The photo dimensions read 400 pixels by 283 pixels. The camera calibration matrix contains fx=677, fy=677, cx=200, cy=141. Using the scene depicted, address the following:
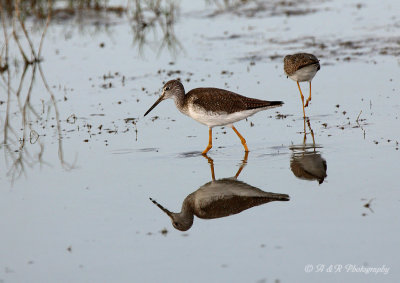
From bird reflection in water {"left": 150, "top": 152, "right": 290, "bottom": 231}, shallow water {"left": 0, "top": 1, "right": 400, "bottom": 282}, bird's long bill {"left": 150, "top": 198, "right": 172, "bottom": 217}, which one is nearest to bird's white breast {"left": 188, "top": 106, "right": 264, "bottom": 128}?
shallow water {"left": 0, "top": 1, "right": 400, "bottom": 282}

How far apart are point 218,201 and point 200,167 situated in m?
1.73

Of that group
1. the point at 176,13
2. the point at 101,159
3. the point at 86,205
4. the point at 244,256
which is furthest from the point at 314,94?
the point at 176,13

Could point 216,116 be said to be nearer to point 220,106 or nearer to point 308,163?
point 220,106

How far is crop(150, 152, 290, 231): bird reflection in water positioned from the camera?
27.6 ft

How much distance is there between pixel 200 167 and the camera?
10539 mm

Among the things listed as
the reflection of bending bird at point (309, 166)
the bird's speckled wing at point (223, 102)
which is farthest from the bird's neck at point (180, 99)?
the reflection of bending bird at point (309, 166)

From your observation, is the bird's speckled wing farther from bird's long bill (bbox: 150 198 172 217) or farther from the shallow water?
bird's long bill (bbox: 150 198 172 217)

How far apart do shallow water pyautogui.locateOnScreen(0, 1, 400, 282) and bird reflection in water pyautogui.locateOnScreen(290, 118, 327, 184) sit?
3 cm

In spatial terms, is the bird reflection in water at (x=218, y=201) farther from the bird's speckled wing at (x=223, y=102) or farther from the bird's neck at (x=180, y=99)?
the bird's neck at (x=180, y=99)

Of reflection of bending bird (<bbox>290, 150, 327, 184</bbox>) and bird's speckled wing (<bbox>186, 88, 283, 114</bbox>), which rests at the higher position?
bird's speckled wing (<bbox>186, 88, 283, 114</bbox>)

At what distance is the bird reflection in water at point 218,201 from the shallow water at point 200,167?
138 mm

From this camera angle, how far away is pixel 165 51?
19.9 meters

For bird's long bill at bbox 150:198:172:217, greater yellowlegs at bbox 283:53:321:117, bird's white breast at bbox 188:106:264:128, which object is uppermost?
greater yellowlegs at bbox 283:53:321:117

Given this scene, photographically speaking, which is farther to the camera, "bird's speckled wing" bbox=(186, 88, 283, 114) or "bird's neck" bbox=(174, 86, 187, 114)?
"bird's neck" bbox=(174, 86, 187, 114)
